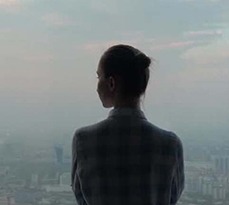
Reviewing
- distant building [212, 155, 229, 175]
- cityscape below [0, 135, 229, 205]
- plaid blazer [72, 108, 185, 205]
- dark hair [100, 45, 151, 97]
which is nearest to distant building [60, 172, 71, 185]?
cityscape below [0, 135, 229, 205]

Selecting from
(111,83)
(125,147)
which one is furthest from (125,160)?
(111,83)

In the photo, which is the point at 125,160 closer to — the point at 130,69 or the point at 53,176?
the point at 130,69

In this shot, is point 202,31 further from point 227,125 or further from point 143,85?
point 143,85

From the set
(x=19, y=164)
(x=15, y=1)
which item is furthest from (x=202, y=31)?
(x=19, y=164)

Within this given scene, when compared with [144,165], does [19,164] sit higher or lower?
lower

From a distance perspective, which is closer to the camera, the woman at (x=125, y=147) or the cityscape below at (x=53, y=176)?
the woman at (x=125, y=147)

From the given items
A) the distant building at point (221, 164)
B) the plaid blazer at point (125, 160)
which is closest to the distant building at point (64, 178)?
the distant building at point (221, 164)

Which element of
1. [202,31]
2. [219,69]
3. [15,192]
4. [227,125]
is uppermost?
[202,31]

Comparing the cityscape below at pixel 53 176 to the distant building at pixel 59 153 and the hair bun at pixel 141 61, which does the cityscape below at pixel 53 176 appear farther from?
the hair bun at pixel 141 61
